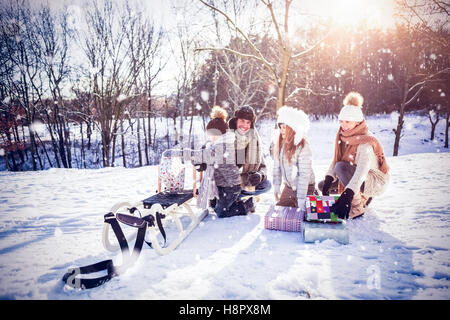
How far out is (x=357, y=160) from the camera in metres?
3.12

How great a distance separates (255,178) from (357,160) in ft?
5.07

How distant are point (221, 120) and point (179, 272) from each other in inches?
87.8

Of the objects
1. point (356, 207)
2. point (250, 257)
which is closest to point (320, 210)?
point (356, 207)

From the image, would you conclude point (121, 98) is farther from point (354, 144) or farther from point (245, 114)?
point (354, 144)

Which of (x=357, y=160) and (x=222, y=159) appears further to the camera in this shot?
(x=222, y=159)

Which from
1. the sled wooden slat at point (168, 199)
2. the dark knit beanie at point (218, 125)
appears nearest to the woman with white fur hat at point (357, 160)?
the dark knit beanie at point (218, 125)

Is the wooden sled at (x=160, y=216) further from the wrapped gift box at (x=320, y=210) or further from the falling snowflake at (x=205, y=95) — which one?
the falling snowflake at (x=205, y=95)

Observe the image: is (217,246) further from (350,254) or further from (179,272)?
(350,254)

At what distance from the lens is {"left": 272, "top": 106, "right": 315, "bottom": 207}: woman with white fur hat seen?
3193mm

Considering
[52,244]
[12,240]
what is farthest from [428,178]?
[12,240]

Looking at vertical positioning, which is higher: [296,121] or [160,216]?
[296,121]

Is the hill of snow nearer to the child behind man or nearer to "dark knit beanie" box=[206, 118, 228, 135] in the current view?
the child behind man

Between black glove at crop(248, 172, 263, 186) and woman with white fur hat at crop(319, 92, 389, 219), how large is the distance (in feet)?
3.39

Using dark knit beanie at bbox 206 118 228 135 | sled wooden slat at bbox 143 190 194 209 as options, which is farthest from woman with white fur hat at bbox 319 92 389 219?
sled wooden slat at bbox 143 190 194 209
